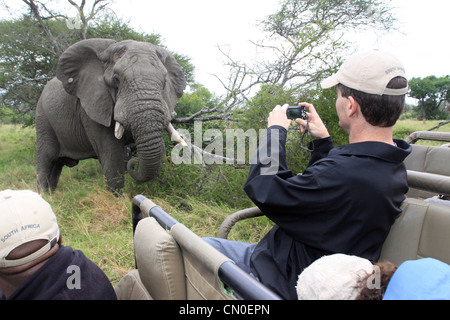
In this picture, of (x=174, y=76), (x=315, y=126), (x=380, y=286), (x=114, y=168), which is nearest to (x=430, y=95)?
(x=174, y=76)

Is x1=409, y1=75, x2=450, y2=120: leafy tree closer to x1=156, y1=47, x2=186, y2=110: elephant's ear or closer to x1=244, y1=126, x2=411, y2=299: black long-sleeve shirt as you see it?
x1=156, y1=47, x2=186, y2=110: elephant's ear

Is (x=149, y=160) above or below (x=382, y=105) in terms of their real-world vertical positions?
below

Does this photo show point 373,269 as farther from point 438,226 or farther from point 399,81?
point 399,81

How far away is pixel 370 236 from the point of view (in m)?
1.34

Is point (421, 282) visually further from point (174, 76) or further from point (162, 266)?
point (174, 76)

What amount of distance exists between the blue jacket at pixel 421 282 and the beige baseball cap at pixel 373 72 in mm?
756

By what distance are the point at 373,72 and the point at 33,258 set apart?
148cm

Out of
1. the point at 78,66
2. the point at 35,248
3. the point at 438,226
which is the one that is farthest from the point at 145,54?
the point at 438,226

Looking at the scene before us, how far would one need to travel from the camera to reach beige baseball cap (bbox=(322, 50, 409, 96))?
134 centimetres

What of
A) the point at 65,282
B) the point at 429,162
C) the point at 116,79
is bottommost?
the point at 65,282

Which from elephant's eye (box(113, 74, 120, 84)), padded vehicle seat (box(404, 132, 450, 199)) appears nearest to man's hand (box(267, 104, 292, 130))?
padded vehicle seat (box(404, 132, 450, 199))

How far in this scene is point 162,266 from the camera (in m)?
1.24

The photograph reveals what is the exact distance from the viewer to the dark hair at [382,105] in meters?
1.35
